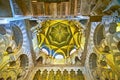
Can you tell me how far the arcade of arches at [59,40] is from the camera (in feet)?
20.1

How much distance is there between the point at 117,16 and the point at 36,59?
21.5ft

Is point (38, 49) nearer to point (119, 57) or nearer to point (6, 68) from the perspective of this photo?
point (6, 68)

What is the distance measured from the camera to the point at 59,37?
1341 cm

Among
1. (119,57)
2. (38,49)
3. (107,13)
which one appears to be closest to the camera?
(107,13)

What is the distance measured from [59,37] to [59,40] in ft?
0.79

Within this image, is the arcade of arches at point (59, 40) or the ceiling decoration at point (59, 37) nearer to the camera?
the arcade of arches at point (59, 40)

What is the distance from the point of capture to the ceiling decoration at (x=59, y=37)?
1186 centimetres

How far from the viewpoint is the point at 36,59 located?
33.3ft

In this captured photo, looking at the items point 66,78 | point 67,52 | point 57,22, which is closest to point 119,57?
point 66,78

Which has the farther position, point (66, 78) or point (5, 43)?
point (66, 78)

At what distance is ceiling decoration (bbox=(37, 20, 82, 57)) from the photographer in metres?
11.9

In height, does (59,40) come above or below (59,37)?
below

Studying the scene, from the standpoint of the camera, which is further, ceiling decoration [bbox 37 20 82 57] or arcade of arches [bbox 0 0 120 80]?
ceiling decoration [bbox 37 20 82 57]

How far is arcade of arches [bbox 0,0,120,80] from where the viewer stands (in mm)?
6137
